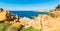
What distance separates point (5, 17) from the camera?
55.2 feet

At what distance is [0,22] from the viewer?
16766 millimetres

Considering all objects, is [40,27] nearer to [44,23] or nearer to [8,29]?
[44,23]

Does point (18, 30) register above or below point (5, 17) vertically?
below

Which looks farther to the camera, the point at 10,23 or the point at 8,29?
the point at 10,23

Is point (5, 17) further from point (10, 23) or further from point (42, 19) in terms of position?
point (42, 19)

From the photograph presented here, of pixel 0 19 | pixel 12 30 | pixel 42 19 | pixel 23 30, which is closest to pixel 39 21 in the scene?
pixel 42 19

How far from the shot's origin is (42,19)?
626 inches

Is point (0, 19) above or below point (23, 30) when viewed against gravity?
above

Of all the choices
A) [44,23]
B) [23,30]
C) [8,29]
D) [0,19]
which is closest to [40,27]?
[44,23]

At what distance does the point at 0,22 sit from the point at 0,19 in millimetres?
348

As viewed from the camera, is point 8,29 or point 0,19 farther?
point 0,19

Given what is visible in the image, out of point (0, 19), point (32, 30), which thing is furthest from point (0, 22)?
point (32, 30)

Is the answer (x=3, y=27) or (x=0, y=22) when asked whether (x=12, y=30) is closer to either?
(x=3, y=27)

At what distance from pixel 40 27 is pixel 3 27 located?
3726 millimetres
